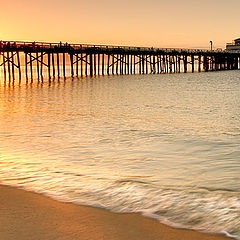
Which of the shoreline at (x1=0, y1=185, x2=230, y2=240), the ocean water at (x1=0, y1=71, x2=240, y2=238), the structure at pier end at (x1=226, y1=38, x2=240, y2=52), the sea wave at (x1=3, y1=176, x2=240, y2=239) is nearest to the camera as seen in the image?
the shoreline at (x1=0, y1=185, x2=230, y2=240)

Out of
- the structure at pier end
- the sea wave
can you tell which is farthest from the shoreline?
the structure at pier end

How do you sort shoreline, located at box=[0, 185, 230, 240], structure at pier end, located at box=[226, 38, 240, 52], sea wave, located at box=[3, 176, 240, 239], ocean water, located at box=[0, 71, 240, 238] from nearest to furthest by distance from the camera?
shoreline, located at box=[0, 185, 230, 240] < sea wave, located at box=[3, 176, 240, 239] < ocean water, located at box=[0, 71, 240, 238] < structure at pier end, located at box=[226, 38, 240, 52]

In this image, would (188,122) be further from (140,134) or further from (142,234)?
(142,234)

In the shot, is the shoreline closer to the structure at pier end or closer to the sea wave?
the sea wave

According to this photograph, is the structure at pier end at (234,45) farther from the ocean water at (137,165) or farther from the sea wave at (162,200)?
the sea wave at (162,200)

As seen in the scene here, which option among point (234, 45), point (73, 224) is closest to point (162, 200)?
point (73, 224)

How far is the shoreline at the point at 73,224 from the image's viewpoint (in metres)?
3.37

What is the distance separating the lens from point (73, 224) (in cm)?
362

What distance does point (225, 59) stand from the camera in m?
87.7

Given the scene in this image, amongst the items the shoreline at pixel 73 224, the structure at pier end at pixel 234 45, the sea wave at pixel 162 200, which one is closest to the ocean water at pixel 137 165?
the sea wave at pixel 162 200

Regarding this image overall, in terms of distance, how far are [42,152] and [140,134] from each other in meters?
2.72

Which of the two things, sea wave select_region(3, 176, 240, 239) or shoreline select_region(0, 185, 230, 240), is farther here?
sea wave select_region(3, 176, 240, 239)

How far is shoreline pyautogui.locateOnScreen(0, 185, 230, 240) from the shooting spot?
11.1ft

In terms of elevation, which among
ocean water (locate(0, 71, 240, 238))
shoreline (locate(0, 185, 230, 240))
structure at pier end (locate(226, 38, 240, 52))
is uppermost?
structure at pier end (locate(226, 38, 240, 52))
